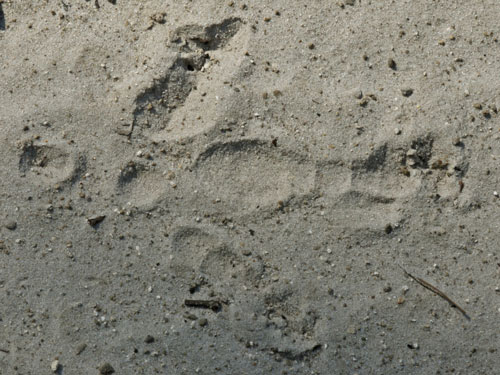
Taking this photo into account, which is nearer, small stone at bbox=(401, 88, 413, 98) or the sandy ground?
the sandy ground

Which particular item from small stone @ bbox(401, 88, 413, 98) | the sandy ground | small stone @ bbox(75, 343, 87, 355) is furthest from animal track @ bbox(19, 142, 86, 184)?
small stone @ bbox(401, 88, 413, 98)

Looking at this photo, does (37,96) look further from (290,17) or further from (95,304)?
(290,17)

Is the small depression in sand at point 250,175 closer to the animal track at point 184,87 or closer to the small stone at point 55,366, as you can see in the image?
the animal track at point 184,87

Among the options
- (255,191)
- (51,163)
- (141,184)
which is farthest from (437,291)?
(51,163)

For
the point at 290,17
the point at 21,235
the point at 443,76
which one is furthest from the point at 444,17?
the point at 21,235

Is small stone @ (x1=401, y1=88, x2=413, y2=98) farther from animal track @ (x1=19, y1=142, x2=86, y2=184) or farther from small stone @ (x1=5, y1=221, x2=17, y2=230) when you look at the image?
small stone @ (x1=5, y1=221, x2=17, y2=230)

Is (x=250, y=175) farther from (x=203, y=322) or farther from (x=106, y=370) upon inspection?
(x=106, y=370)

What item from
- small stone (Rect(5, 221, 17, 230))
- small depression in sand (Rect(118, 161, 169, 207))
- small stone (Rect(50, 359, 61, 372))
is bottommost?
small stone (Rect(50, 359, 61, 372))
